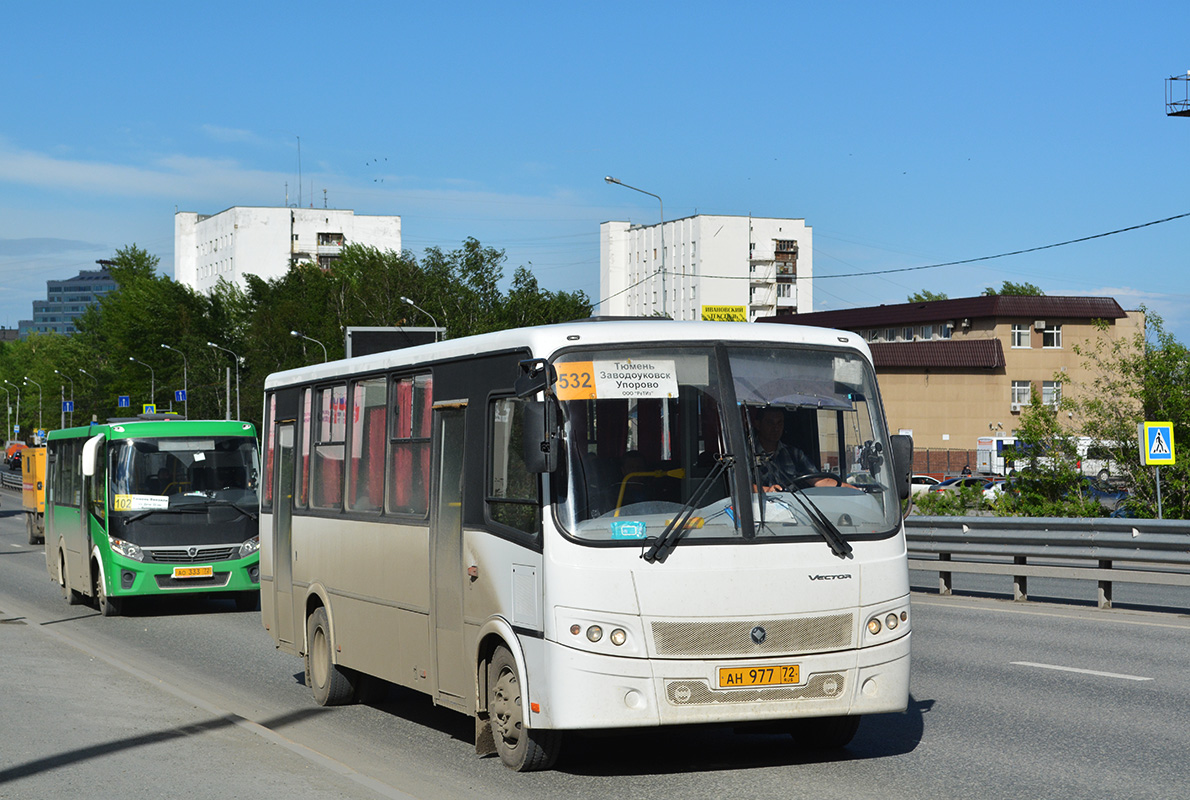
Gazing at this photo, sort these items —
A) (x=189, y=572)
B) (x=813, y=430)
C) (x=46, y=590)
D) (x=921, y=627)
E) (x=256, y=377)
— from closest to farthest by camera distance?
(x=813, y=430), (x=921, y=627), (x=189, y=572), (x=46, y=590), (x=256, y=377)

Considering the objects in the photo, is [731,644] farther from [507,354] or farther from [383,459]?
[383,459]

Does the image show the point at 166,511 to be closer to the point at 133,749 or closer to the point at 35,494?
the point at 133,749

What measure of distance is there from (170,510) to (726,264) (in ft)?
364

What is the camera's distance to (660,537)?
24.8 ft

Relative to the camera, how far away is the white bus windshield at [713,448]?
7684 mm

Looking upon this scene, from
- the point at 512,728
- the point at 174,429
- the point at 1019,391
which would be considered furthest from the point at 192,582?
the point at 1019,391

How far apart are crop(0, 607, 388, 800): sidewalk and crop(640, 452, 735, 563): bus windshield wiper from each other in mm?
1831

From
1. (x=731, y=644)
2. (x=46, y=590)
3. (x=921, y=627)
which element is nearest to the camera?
(x=731, y=644)

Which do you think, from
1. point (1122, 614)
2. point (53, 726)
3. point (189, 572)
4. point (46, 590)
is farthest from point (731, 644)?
point (46, 590)

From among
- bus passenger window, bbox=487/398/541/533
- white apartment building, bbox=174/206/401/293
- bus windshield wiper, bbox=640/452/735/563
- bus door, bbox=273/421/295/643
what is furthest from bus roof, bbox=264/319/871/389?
white apartment building, bbox=174/206/401/293

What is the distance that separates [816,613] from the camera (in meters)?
7.76

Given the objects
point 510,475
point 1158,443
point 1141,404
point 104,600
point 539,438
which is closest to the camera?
point 539,438

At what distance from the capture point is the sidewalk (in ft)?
24.7

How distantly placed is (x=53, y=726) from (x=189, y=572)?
9.93 meters
